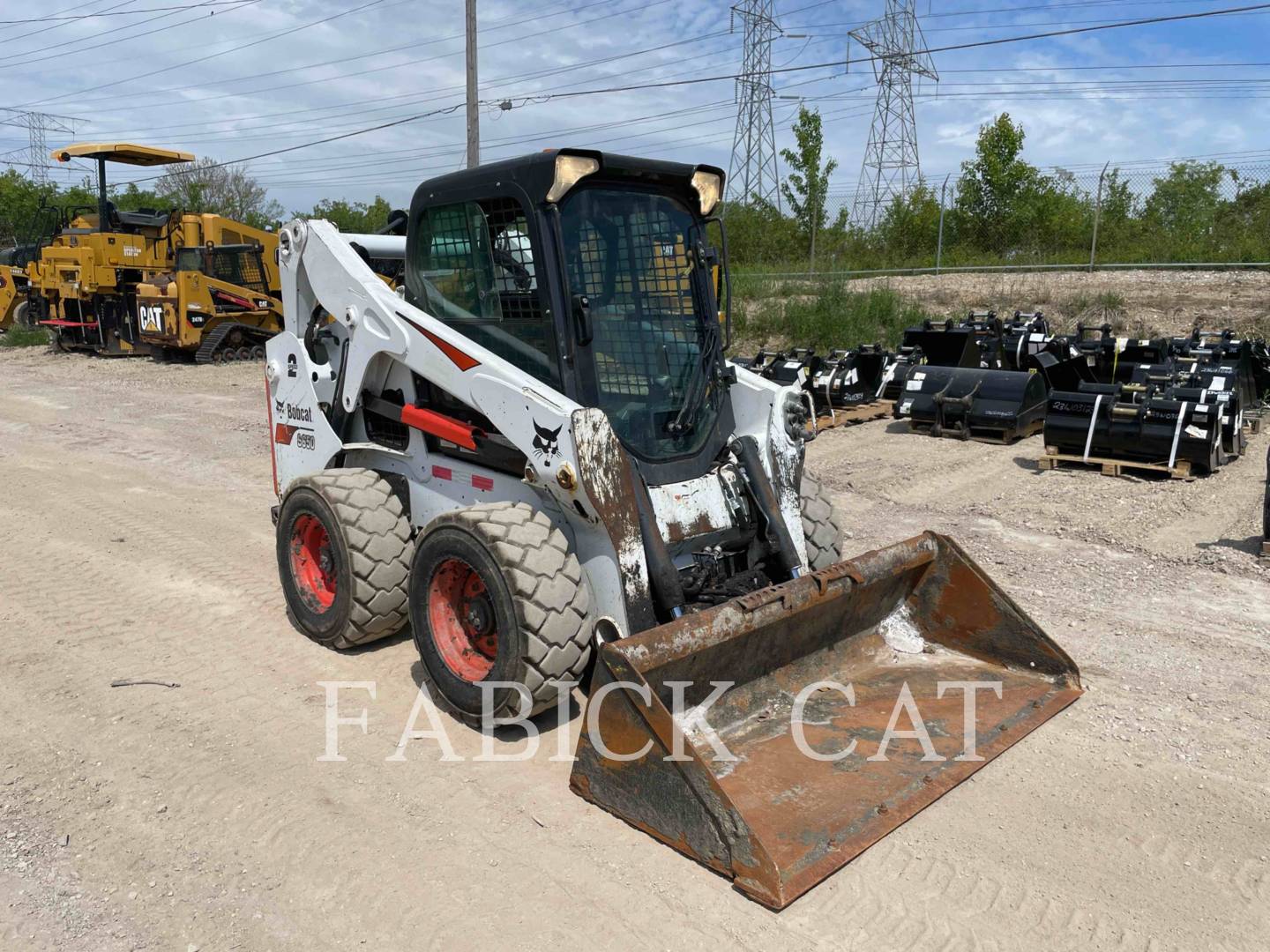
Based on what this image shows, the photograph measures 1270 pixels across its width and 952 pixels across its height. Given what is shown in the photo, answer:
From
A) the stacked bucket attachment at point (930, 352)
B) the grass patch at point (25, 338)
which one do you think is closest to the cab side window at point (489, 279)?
the stacked bucket attachment at point (930, 352)

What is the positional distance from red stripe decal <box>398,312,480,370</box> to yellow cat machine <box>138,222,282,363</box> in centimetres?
1425

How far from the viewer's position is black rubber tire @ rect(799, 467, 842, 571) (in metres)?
4.93

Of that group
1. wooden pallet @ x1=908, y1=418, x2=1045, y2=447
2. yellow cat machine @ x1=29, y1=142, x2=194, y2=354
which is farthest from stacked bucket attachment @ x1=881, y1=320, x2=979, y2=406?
yellow cat machine @ x1=29, y1=142, x2=194, y2=354

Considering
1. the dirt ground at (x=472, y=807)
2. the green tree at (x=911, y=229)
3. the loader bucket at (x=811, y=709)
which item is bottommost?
the dirt ground at (x=472, y=807)

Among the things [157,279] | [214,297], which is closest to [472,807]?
[214,297]

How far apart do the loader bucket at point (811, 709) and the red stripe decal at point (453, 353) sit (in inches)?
56.4

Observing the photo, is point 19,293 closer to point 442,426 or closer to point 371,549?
point 371,549

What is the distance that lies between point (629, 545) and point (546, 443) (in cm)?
51

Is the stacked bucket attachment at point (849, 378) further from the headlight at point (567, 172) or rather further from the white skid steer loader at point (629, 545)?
the headlight at point (567, 172)

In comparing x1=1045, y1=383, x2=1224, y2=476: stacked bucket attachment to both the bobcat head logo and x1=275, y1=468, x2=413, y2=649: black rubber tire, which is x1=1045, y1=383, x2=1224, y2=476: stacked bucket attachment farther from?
the bobcat head logo

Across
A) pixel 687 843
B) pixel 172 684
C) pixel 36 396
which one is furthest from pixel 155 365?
pixel 687 843

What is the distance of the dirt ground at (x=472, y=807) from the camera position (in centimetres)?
292

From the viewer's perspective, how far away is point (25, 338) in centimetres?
2103

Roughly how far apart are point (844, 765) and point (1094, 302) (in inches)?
585
